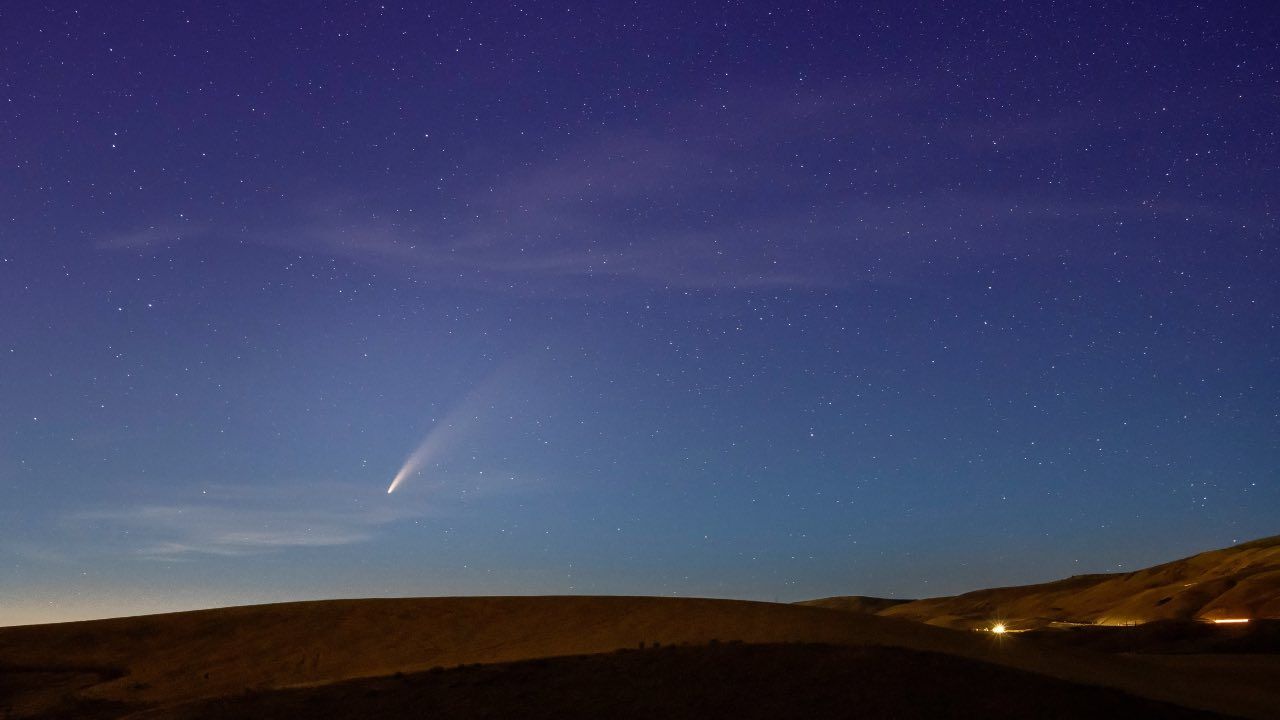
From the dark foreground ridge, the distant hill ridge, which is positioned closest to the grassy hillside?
the distant hill ridge

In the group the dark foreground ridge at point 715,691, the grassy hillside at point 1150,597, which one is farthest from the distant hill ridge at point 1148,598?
the dark foreground ridge at point 715,691

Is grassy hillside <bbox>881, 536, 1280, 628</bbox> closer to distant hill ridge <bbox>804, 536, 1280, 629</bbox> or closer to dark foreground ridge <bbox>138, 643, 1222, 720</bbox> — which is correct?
distant hill ridge <bbox>804, 536, 1280, 629</bbox>

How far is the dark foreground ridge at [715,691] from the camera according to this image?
1919cm

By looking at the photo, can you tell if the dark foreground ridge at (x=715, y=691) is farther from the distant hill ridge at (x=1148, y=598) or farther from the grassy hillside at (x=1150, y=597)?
the grassy hillside at (x=1150, y=597)

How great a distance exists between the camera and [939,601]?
150875mm

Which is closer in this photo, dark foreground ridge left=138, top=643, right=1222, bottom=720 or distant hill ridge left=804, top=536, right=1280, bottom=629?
dark foreground ridge left=138, top=643, right=1222, bottom=720

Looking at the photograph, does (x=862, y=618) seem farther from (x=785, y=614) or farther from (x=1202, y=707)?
(x=1202, y=707)

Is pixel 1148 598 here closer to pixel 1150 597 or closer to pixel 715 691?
pixel 1150 597

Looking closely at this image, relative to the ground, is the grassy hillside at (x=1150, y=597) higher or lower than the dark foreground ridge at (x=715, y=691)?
lower

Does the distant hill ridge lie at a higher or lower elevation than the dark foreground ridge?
lower

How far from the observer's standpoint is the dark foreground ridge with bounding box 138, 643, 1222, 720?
1919 centimetres

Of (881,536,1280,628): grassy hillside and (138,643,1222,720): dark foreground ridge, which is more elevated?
(138,643,1222,720): dark foreground ridge

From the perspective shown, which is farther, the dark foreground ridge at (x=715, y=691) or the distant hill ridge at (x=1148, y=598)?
the distant hill ridge at (x=1148, y=598)

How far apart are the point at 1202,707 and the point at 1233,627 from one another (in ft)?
110
